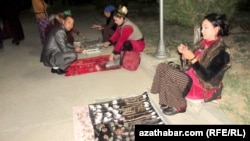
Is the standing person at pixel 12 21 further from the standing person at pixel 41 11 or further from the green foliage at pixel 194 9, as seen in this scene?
the green foliage at pixel 194 9

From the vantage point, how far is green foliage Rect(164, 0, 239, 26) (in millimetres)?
6059

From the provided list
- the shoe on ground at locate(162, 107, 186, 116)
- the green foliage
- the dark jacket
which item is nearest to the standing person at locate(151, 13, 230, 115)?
the shoe on ground at locate(162, 107, 186, 116)

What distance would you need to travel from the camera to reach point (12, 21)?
8.22 meters

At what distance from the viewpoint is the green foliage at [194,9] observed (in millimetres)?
6059

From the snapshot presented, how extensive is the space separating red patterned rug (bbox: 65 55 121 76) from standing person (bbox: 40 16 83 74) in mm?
203

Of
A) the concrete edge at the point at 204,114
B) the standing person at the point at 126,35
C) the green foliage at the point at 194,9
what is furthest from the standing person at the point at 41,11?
the concrete edge at the point at 204,114

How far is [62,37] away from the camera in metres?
5.82

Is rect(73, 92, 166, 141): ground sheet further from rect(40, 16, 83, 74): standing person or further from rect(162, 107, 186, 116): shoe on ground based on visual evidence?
rect(40, 16, 83, 74): standing person

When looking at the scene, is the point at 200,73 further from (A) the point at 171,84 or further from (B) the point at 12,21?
(B) the point at 12,21

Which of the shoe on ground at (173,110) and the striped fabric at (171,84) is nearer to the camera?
the striped fabric at (171,84)

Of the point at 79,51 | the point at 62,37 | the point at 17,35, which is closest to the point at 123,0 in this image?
the point at 17,35

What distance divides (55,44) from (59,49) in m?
0.12

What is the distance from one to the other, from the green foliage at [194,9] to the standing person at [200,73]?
2.37 metres

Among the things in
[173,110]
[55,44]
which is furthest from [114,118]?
[55,44]
